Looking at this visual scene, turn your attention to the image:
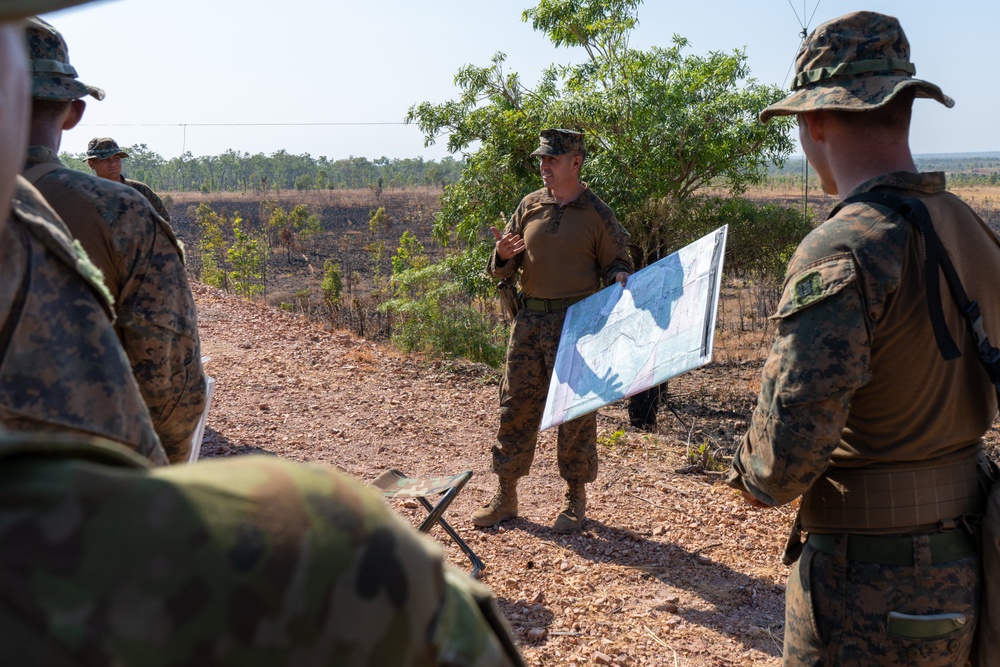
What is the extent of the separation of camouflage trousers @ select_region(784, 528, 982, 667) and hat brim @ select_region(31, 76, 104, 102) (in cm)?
231

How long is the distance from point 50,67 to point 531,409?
3.33 metres

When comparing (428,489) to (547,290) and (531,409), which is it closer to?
(531,409)

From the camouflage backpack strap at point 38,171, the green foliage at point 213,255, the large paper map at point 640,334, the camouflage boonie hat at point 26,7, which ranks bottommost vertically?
the green foliage at point 213,255

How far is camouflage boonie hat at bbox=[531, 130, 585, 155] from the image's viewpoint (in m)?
5.05

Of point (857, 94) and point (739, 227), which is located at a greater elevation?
point (857, 94)

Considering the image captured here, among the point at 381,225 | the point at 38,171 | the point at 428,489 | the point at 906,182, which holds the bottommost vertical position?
the point at 381,225

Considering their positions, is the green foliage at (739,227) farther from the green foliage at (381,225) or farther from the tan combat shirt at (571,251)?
the green foliage at (381,225)

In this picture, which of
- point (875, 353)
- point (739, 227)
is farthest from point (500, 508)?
point (739, 227)

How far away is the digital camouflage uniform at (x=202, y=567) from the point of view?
2.10 feet

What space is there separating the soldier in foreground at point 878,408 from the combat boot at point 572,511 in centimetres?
307

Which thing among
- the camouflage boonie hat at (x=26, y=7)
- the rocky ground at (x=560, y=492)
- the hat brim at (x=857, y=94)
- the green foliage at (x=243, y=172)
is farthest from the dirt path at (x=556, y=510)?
the green foliage at (x=243, y=172)

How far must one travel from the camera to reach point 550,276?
5.08m

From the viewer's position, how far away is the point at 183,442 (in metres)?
2.65

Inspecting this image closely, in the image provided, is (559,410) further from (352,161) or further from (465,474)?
(352,161)
